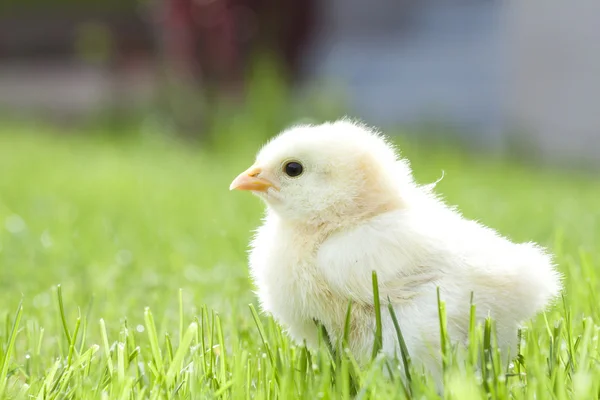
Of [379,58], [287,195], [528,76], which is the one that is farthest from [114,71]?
[287,195]

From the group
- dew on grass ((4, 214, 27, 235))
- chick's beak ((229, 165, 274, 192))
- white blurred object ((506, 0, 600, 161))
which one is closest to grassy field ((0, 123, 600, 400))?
dew on grass ((4, 214, 27, 235))

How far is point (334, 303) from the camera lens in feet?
6.68

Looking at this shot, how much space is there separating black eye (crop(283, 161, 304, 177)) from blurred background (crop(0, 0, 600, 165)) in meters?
6.98

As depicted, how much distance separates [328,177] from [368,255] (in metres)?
0.27

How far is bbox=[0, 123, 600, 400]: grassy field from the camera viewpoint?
1883mm

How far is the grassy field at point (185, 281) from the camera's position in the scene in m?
1.88

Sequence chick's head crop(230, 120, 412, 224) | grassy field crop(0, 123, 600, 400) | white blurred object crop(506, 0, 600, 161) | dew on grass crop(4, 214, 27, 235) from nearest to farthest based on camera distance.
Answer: grassy field crop(0, 123, 600, 400) → chick's head crop(230, 120, 412, 224) → dew on grass crop(4, 214, 27, 235) → white blurred object crop(506, 0, 600, 161)

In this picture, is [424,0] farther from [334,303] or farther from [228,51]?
[334,303]

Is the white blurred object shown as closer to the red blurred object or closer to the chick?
the red blurred object

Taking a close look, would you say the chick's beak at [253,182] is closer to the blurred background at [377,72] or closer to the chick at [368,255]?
the chick at [368,255]

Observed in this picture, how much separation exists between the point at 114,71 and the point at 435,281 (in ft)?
37.4

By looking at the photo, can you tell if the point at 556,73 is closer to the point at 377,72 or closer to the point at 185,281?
the point at 377,72

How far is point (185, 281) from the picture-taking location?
3.51m

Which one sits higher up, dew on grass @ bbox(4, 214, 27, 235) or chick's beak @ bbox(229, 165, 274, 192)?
dew on grass @ bbox(4, 214, 27, 235)
